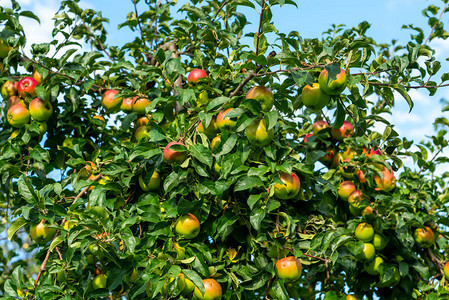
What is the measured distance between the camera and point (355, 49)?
6.13 feet

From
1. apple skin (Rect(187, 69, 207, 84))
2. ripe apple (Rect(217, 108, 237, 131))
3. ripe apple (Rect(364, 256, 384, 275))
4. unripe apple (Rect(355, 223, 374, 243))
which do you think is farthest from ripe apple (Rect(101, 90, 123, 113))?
ripe apple (Rect(364, 256, 384, 275))

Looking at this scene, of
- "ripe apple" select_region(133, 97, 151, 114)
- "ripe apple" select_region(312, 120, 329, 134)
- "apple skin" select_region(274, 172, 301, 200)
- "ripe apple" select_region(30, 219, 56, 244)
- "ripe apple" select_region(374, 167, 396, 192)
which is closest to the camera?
"apple skin" select_region(274, 172, 301, 200)

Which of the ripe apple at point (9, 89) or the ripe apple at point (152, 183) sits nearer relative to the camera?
the ripe apple at point (152, 183)

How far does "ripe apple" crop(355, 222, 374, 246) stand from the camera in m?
2.59

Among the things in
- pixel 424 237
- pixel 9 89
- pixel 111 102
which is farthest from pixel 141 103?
pixel 424 237

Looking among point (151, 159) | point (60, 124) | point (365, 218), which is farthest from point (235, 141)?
point (60, 124)

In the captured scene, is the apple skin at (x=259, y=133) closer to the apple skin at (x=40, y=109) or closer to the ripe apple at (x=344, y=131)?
the ripe apple at (x=344, y=131)

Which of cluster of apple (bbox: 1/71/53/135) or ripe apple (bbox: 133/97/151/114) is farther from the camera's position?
cluster of apple (bbox: 1/71/53/135)

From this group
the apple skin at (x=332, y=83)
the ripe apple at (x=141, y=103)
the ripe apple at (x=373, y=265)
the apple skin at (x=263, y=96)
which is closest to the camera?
the apple skin at (x=332, y=83)

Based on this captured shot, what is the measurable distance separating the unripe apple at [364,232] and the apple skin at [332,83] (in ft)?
3.23

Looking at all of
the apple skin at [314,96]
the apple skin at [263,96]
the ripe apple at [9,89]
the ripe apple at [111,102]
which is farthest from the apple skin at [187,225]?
the ripe apple at [9,89]

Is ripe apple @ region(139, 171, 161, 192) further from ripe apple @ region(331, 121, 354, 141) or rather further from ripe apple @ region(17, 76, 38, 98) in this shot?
ripe apple @ region(331, 121, 354, 141)

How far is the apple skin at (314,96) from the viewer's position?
201 cm

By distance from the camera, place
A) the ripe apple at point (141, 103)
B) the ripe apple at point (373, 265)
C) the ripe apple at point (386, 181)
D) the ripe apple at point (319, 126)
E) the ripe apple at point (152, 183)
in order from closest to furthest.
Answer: the ripe apple at point (152, 183)
the ripe apple at point (141, 103)
the ripe apple at point (373, 265)
the ripe apple at point (386, 181)
the ripe apple at point (319, 126)
